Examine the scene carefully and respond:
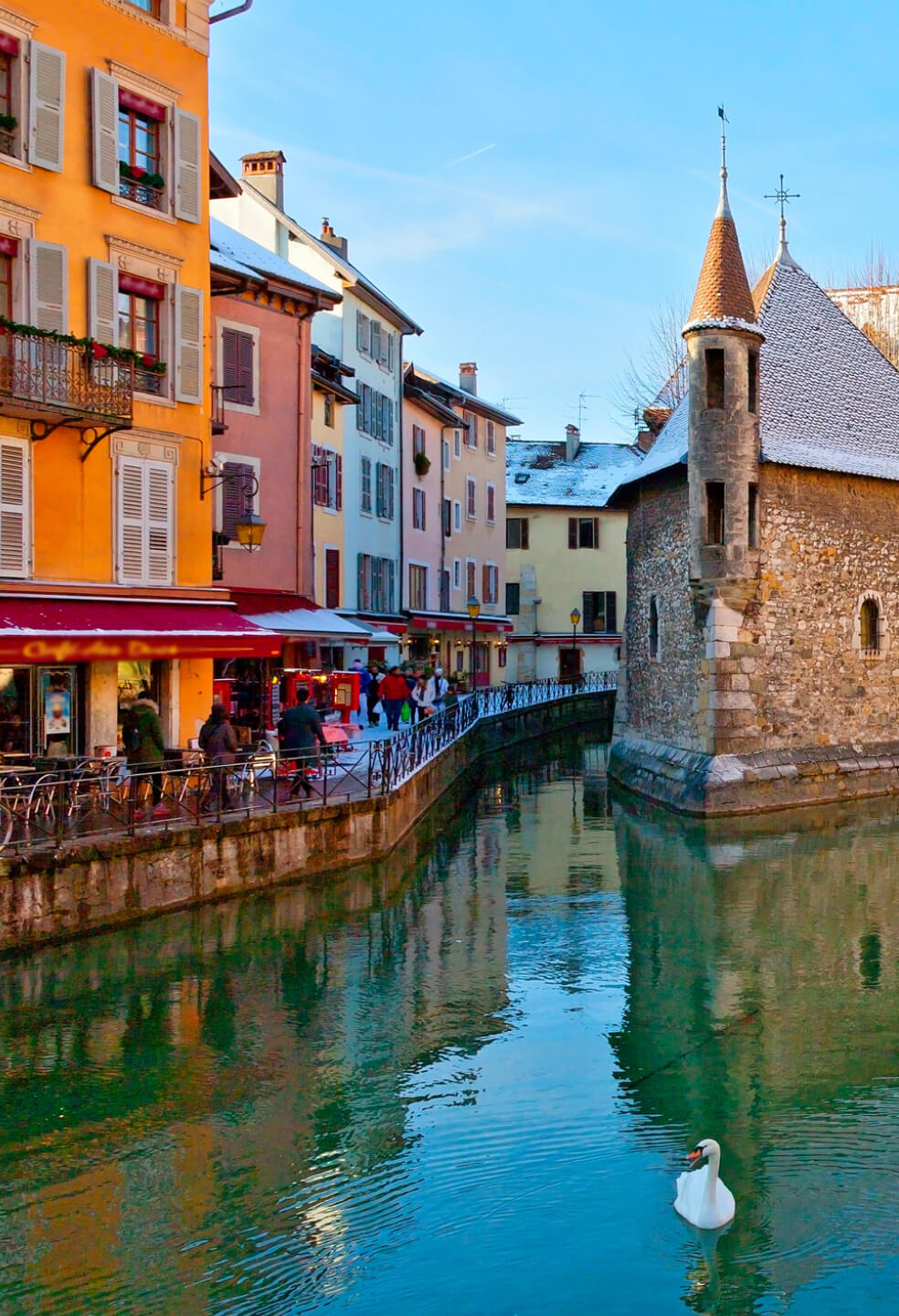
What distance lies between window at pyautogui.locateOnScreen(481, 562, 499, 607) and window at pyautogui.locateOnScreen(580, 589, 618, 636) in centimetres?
736

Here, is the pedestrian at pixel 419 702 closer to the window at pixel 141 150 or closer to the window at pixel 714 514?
the window at pixel 714 514

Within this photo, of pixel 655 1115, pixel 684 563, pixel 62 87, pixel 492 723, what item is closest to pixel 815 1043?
pixel 655 1115

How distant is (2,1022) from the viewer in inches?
423

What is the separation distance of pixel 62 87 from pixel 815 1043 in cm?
1344

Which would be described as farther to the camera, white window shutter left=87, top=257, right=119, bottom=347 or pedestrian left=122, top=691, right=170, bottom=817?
white window shutter left=87, top=257, right=119, bottom=347

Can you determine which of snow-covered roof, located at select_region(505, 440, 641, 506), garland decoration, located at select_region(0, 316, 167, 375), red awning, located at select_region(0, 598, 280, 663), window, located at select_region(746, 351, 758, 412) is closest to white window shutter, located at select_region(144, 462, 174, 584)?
red awning, located at select_region(0, 598, 280, 663)

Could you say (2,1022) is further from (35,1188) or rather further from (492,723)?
(492,723)

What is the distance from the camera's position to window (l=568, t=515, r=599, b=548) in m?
55.3

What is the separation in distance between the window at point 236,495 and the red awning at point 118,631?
14.9ft

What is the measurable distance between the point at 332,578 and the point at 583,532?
26318mm

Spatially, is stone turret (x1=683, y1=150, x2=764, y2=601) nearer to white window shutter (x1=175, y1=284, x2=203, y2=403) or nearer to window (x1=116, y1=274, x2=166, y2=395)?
white window shutter (x1=175, y1=284, x2=203, y2=403)

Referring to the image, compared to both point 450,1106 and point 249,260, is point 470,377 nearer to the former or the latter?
point 249,260

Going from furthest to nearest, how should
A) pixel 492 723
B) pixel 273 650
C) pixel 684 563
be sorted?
pixel 492 723
pixel 684 563
pixel 273 650

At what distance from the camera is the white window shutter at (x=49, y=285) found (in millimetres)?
15781
